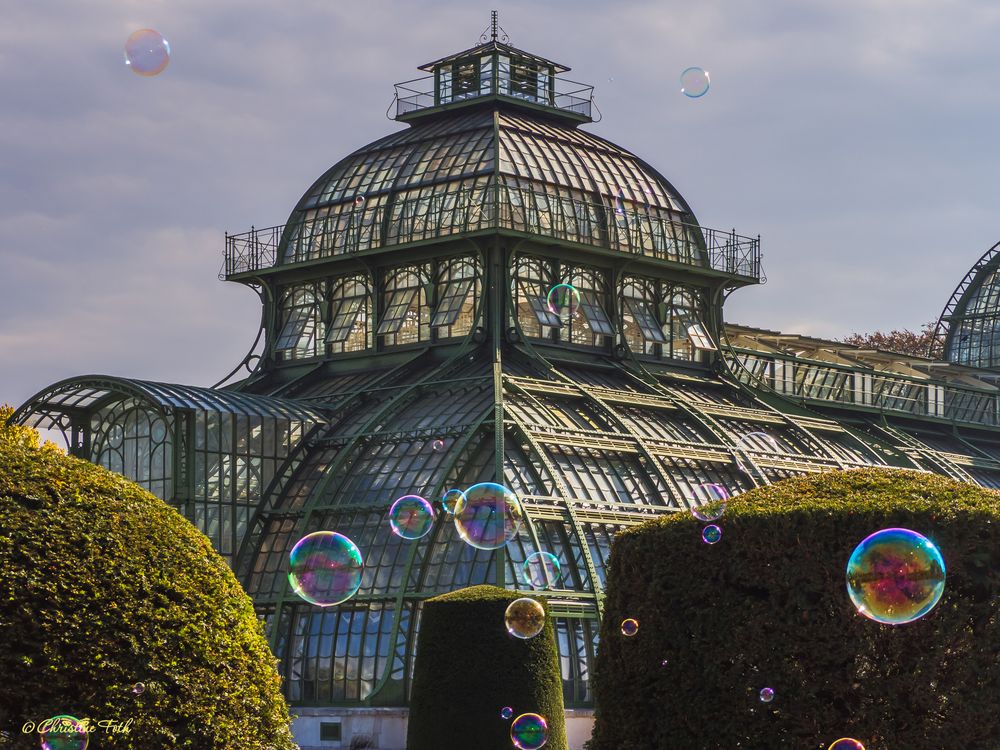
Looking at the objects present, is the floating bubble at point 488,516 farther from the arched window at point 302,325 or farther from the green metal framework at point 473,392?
the arched window at point 302,325

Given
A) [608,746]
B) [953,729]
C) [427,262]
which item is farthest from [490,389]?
[953,729]

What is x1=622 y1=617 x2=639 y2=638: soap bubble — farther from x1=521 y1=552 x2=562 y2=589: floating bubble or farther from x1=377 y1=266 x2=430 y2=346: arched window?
x1=377 y1=266 x2=430 y2=346: arched window

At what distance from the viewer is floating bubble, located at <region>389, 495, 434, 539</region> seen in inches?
1913

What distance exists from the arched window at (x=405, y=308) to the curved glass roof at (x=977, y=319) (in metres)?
37.8

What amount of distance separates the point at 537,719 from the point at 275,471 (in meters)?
20.6

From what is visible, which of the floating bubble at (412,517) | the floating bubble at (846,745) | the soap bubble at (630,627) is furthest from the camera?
the floating bubble at (412,517)

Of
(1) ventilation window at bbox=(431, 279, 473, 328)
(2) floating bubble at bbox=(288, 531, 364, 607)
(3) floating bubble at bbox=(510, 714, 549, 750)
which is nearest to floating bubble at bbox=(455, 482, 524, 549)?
(2) floating bubble at bbox=(288, 531, 364, 607)

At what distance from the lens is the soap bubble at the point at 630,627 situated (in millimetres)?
36250

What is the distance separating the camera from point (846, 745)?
109ft

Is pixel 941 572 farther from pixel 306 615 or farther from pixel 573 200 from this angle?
pixel 573 200

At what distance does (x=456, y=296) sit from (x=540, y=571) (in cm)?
1309

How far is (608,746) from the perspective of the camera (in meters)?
36.2

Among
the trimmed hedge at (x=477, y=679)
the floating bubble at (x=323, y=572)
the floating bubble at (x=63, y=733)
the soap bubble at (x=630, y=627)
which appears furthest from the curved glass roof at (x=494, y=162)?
the floating bubble at (x=63, y=733)

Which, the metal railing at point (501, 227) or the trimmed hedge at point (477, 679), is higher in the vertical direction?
the metal railing at point (501, 227)
